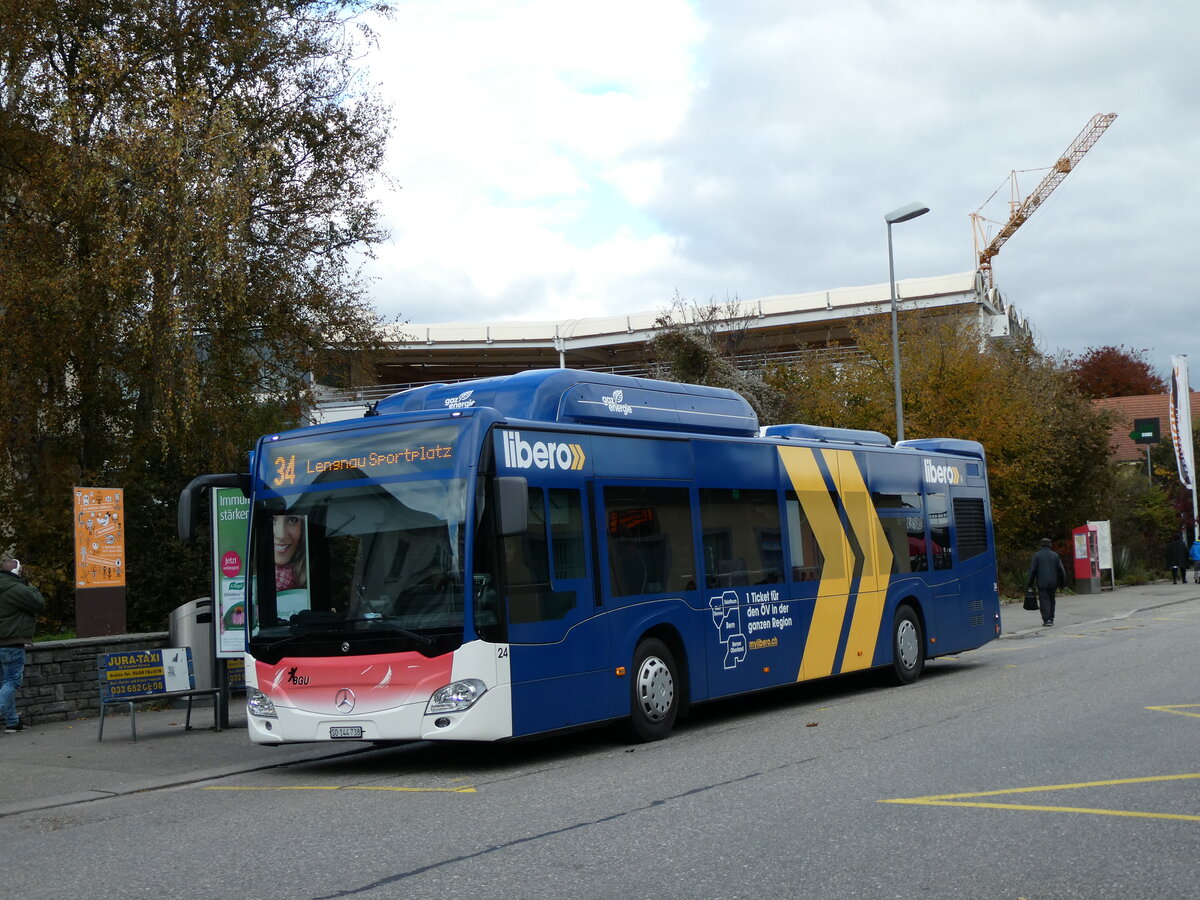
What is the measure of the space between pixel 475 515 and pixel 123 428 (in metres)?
12.9

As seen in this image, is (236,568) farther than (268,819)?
Yes

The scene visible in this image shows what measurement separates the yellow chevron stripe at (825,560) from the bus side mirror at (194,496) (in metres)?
5.78

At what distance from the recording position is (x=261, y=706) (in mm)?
10898

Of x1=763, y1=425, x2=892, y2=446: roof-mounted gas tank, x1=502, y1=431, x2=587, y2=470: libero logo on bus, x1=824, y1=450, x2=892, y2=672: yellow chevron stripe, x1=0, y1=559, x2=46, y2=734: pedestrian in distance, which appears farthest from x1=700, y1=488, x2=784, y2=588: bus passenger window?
x1=0, y1=559, x2=46, y2=734: pedestrian in distance

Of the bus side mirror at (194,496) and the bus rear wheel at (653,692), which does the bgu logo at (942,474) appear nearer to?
the bus rear wheel at (653,692)

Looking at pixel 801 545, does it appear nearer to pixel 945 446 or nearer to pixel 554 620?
pixel 554 620

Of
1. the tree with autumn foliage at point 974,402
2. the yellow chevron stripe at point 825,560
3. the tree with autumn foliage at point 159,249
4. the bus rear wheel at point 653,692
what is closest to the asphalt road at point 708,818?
the bus rear wheel at point 653,692

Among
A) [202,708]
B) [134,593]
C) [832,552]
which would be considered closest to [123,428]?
[134,593]

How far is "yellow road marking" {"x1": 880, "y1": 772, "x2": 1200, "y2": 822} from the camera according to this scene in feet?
24.1

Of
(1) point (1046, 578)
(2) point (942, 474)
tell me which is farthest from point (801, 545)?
(1) point (1046, 578)

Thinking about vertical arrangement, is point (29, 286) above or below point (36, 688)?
above

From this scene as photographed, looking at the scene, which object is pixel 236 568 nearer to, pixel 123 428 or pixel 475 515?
pixel 475 515

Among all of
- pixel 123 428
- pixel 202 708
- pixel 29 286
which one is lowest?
pixel 202 708

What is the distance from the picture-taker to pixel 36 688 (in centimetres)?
1543
